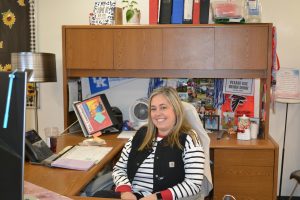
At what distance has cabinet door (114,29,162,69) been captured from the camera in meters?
3.12

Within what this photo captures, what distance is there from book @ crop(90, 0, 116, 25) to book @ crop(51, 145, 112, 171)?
1253mm

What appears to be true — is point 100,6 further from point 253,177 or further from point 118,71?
point 253,177

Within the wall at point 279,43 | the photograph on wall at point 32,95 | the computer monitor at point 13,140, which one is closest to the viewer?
the computer monitor at point 13,140

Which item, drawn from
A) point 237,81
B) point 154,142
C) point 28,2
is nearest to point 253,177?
point 237,81

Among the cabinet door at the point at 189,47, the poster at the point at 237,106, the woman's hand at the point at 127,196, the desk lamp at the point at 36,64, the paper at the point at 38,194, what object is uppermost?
the cabinet door at the point at 189,47

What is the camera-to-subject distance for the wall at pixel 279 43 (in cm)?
340

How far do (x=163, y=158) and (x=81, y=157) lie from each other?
53cm

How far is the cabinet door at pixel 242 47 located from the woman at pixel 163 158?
1125 millimetres

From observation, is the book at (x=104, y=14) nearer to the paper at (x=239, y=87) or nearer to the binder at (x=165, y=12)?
the binder at (x=165, y=12)

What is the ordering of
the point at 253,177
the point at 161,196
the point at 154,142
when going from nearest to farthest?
1. the point at 161,196
2. the point at 154,142
3. the point at 253,177

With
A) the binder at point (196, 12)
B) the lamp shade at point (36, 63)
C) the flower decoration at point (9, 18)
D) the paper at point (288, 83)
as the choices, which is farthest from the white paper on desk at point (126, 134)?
the flower decoration at point (9, 18)

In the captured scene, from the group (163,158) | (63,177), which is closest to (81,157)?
(63,177)

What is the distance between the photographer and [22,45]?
362 centimetres

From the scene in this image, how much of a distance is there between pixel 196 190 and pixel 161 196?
21 centimetres
